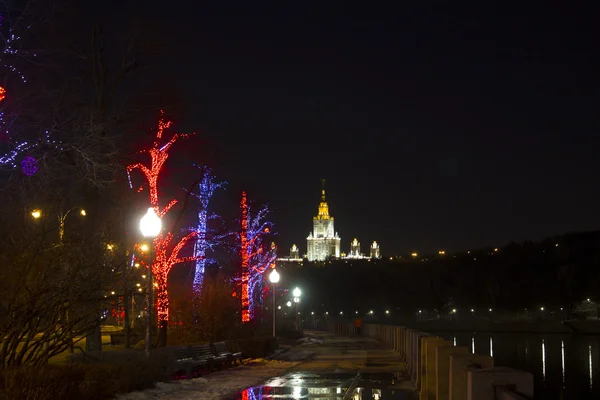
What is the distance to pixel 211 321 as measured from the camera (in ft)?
108

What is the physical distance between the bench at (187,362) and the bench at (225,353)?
1.43 m

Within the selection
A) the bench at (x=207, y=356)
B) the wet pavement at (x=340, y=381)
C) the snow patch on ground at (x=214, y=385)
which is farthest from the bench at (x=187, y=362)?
the wet pavement at (x=340, y=381)

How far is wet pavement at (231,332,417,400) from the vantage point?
18234 millimetres

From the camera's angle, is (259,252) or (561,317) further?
(561,317)

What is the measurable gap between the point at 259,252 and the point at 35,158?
111ft

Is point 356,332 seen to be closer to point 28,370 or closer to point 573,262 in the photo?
point 28,370

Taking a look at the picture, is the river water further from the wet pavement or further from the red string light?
the red string light

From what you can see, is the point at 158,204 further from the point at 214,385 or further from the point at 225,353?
the point at 214,385

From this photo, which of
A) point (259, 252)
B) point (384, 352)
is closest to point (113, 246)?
point (384, 352)

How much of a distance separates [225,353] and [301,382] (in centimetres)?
640

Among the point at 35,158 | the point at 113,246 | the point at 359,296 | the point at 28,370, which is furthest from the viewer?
the point at 359,296

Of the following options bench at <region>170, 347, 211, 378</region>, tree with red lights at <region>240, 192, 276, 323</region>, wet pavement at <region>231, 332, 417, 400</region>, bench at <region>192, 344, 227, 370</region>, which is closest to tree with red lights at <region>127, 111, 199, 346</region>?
bench at <region>192, 344, 227, 370</region>

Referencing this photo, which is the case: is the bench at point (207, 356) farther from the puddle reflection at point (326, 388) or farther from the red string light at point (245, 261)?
the red string light at point (245, 261)

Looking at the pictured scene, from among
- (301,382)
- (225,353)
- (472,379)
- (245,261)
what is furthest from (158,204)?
(472,379)
